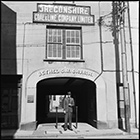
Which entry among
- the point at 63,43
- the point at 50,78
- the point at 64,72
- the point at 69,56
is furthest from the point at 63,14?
the point at 50,78

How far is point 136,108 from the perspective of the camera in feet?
36.8

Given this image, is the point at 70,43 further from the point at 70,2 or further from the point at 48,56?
the point at 70,2

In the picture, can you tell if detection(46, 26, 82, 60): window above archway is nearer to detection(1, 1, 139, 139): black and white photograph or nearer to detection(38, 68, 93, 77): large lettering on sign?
detection(1, 1, 139, 139): black and white photograph

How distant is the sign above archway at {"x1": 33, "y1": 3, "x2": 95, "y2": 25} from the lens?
11.8 meters

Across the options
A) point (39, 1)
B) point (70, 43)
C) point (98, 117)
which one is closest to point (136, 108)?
point (98, 117)

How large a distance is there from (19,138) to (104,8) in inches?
329

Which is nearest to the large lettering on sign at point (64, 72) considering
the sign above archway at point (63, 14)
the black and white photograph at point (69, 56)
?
the black and white photograph at point (69, 56)

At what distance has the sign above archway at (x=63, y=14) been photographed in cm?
1177

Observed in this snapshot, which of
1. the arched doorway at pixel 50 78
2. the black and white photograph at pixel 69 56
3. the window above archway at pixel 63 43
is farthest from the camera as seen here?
the window above archway at pixel 63 43

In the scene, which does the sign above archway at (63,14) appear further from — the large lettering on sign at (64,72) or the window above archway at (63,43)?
the large lettering on sign at (64,72)

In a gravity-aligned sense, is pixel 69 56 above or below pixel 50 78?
above

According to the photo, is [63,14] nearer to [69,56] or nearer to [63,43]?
[63,43]

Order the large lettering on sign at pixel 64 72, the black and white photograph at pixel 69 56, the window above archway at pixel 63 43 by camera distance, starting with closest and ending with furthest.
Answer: the black and white photograph at pixel 69 56 → the large lettering on sign at pixel 64 72 → the window above archway at pixel 63 43

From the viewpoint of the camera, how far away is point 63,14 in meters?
11.9
